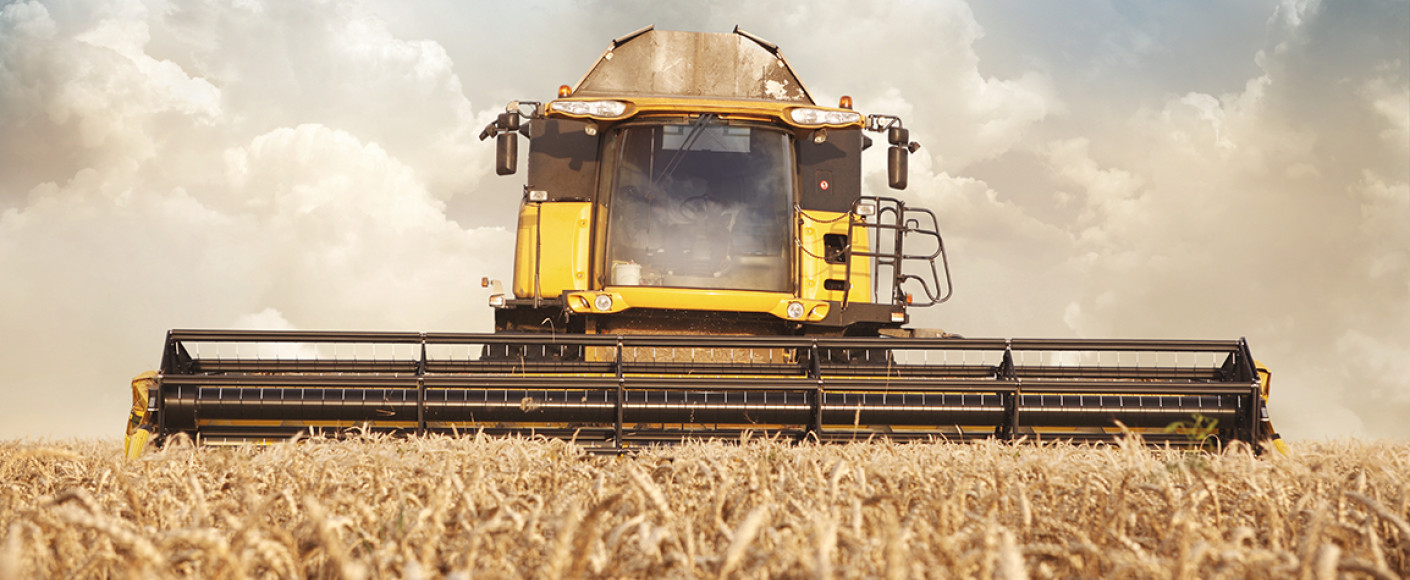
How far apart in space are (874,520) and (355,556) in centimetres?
119

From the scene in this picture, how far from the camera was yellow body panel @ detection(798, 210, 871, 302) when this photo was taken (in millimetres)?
8062

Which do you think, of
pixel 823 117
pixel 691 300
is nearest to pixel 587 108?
pixel 691 300

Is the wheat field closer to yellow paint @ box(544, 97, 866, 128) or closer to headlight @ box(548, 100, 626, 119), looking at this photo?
headlight @ box(548, 100, 626, 119)

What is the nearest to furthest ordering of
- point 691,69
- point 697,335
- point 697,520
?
1. point 697,520
2. point 697,335
3. point 691,69

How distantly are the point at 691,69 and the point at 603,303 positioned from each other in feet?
9.05

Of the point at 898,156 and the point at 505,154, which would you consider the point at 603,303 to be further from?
the point at 898,156

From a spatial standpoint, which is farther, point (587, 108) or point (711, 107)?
point (711, 107)

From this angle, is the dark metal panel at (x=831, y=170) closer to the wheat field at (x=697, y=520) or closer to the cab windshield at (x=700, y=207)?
the cab windshield at (x=700, y=207)

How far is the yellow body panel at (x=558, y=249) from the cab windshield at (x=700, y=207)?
0.36m

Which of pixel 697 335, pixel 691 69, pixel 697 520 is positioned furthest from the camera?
pixel 691 69

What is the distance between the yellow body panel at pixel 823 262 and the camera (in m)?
8.06

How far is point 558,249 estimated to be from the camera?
8336 mm

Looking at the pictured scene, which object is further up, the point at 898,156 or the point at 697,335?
the point at 898,156

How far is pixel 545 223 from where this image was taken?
8438mm
